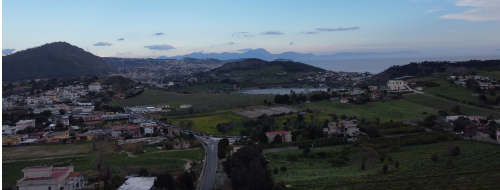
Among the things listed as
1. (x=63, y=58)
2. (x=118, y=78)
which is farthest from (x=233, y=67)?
(x=63, y=58)

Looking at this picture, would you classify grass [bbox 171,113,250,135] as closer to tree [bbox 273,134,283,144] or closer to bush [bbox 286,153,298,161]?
tree [bbox 273,134,283,144]

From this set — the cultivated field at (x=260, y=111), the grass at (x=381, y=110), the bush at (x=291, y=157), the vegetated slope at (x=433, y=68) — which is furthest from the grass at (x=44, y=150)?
the vegetated slope at (x=433, y=68)

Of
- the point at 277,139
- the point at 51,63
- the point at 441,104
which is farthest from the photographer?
the point at 51,63

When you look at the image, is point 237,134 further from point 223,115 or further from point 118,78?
point 118,78

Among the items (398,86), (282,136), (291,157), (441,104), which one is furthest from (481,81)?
(291,157)

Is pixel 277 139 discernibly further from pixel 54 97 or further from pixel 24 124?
pixel 54 97
